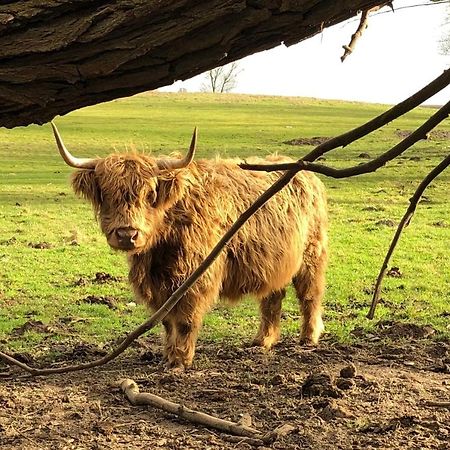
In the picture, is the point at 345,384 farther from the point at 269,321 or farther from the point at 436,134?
the point at 436,134

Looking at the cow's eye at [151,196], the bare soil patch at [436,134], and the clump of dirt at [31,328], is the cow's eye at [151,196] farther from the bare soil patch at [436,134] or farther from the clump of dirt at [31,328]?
the bare soil patch at [436,134]

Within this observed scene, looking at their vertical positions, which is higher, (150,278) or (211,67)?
(211,67)

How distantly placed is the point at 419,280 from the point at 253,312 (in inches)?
108

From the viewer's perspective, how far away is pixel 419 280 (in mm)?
9508

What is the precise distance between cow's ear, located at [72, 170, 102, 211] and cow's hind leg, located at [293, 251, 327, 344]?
2142 mm

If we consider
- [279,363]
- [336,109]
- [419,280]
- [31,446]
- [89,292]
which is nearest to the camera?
[31,446]

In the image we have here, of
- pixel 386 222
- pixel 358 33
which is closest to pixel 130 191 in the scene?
pixel 358 33

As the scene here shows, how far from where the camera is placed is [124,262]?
422 inches

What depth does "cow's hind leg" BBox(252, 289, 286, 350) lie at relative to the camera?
6.36 m

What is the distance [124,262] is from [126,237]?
5.49 metres

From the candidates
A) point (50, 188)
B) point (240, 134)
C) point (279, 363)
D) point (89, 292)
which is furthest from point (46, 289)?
point (240, 134)

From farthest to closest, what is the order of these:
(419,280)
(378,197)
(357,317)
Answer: (378,197), (419,280), (357,317)

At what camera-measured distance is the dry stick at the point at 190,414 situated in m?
3.90

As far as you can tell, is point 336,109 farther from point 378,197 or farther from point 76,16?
point 76,16
